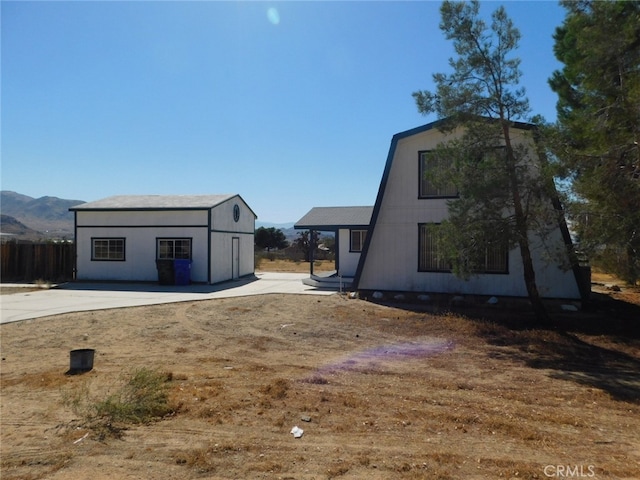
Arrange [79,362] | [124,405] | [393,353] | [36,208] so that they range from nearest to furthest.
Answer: [124,405], [79,362], [393,353], [36,208]

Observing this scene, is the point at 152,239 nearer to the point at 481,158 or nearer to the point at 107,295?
the point at 107,295

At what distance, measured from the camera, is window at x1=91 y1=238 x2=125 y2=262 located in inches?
816

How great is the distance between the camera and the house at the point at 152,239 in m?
19.8

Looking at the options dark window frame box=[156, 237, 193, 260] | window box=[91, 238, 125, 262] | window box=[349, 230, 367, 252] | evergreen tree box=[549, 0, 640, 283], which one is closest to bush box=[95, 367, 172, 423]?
evergreen tree box=[549, 0, 640, 283]

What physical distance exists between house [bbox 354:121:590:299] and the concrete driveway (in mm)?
2464

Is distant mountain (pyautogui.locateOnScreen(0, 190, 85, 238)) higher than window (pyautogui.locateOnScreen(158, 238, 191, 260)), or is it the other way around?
distant mountain (pyautogui.locateOnScreen(0, 190, 85, 238))

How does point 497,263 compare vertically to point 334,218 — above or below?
below

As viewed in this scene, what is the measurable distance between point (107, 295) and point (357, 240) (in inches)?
416

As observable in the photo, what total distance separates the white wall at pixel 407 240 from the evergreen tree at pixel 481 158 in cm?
296

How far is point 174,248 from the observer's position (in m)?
20.2

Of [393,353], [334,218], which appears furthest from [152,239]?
[393,353]

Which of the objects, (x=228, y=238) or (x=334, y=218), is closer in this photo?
(x=334, y=218)

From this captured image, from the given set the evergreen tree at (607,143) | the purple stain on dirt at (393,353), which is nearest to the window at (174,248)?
the purple stain on dirt at (393,353)

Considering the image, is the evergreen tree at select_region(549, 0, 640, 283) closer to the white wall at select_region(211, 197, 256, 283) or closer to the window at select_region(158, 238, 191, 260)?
the white wall at select_region(211, 197, 256, 283)
